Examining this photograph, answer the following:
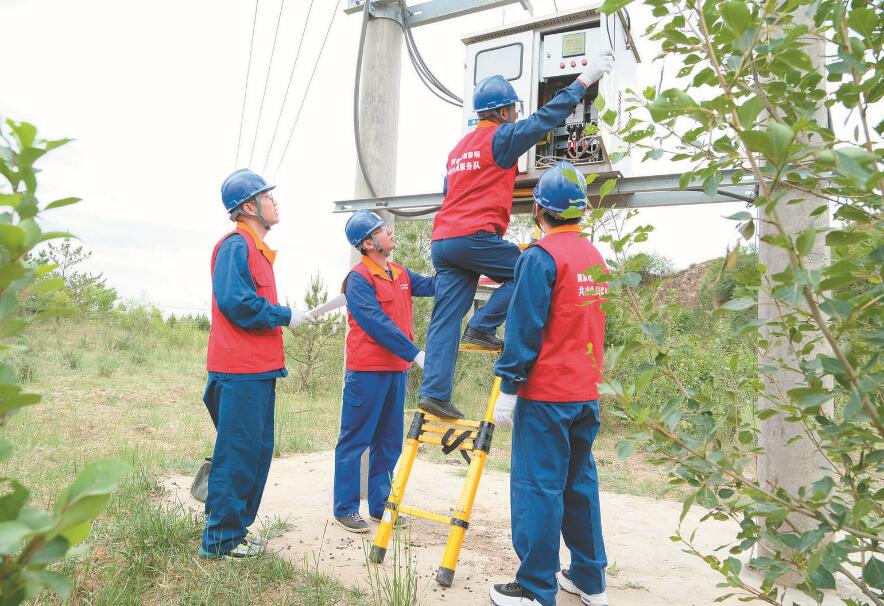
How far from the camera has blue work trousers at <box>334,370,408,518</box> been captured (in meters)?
4.23

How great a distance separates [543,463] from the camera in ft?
9.68

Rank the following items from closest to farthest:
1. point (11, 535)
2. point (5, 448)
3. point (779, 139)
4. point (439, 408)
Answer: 1. point (11, 535)
2. point (5, 448)
3. point (779, 139)
4. point (439, 408)

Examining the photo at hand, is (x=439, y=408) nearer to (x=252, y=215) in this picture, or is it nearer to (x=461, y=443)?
(x=461, y=443)

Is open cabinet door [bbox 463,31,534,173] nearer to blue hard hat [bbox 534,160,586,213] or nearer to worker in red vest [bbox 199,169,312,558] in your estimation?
blue hard hat [bbox 534,160,586,213]

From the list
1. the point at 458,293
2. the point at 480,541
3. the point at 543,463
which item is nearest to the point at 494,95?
the point at 458,293

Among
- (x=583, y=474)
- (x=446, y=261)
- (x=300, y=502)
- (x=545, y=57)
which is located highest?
(x=545, y=57)

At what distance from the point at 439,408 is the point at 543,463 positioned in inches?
31.7

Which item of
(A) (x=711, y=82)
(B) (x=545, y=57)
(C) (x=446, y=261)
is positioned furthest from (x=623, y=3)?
(B) (x=545, y=57)

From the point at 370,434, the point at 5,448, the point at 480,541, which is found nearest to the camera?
the point at 5,448

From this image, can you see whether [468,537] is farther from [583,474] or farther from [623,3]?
[623,3]

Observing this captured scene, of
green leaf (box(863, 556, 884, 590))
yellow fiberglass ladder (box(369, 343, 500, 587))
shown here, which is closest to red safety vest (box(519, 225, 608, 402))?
yellow fiberglass ladder (box(369, 343, 500, 587))

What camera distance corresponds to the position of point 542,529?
2893mm

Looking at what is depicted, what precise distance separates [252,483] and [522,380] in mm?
1578

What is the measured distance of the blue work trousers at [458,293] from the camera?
11.8 feet
